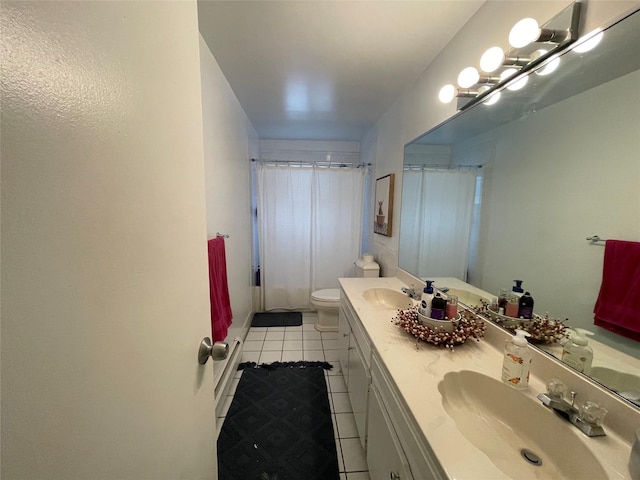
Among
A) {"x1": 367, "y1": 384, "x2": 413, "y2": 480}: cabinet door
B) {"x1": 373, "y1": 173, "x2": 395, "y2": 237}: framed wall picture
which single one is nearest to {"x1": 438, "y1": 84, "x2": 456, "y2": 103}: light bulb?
{"x1": 373, "y1": 173, "x2": 395, "y2": 237}: framed wall picture

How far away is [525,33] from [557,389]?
1.21 meters

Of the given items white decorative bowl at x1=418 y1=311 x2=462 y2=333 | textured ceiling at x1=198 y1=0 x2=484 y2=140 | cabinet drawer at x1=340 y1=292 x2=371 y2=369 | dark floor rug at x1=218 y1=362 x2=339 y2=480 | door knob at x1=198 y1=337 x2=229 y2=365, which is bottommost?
dark floor rug at x1=218 y1=362 x2=339 y2=480

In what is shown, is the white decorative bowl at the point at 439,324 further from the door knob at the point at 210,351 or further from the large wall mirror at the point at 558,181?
the door knob at the point at 210,351

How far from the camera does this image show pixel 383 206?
2436 millimetres

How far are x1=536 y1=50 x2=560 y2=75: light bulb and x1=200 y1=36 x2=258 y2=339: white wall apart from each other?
5.29 feet

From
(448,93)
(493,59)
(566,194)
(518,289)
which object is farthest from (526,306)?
(448,93)

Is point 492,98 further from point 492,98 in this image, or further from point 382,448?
point 382,448

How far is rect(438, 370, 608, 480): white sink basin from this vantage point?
67 cm

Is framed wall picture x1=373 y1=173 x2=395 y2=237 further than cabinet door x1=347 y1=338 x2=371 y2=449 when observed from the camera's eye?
Yes

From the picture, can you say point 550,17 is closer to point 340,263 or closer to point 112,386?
point 112,386

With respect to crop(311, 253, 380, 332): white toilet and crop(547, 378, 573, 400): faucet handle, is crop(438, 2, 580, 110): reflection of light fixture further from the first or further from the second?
crop(311, 253, 380, 332): white toilet

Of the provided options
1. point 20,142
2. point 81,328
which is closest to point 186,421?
point 81,328

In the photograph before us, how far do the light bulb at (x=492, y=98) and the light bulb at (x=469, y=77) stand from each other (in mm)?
101

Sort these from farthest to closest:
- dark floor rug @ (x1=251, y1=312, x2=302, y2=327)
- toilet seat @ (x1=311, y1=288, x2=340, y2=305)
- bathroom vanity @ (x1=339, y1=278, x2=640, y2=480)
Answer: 1. dark floor rug @ (x1=251, y1=312, x2=302, y2=327)
2. toilet seat @ (x1=311, y1=288, x2=340, y2=305)
3. bathroom vanity @ (x1=339, y1=278, x2=640, y2=480)
